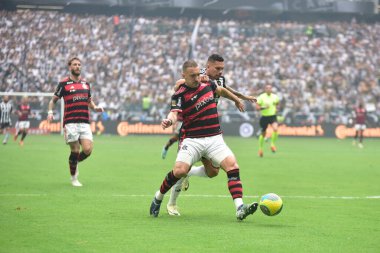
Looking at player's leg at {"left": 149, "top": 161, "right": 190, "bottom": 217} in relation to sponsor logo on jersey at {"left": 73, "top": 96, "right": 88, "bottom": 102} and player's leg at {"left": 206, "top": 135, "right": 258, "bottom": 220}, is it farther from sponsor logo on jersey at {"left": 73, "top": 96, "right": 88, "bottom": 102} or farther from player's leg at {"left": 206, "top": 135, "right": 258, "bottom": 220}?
sponsor logo on jersey at {"left": 73, "top": 96, "right": 88, "bottom": 102}

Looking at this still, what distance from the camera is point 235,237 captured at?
8945 mm

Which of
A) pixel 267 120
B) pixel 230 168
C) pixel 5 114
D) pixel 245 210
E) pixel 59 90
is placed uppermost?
pixel 59 90

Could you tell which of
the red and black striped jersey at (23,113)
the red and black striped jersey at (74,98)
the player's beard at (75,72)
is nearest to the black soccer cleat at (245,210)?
the red and black striped jersey at (74,98)

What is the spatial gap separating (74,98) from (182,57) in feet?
116

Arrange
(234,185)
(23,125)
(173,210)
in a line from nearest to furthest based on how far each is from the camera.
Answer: (234,185) → (173,210) → (23,125)

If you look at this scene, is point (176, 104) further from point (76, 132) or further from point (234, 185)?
point (76, 132)

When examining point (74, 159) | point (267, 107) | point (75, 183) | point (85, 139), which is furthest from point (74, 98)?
point (267, 107)

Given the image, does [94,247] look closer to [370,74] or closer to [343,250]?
[343,250]

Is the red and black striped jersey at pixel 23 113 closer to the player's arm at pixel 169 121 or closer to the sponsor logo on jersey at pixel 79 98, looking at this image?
the sponsor logo on jersey at pixel 79 98

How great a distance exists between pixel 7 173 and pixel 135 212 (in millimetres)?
7961

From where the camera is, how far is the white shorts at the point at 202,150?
1077cm

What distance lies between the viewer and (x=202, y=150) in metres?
10.8

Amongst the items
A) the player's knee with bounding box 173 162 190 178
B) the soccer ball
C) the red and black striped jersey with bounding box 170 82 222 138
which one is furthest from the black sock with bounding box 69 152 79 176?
the soccer ball

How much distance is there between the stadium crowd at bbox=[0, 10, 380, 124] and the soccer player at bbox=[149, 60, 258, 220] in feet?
115
